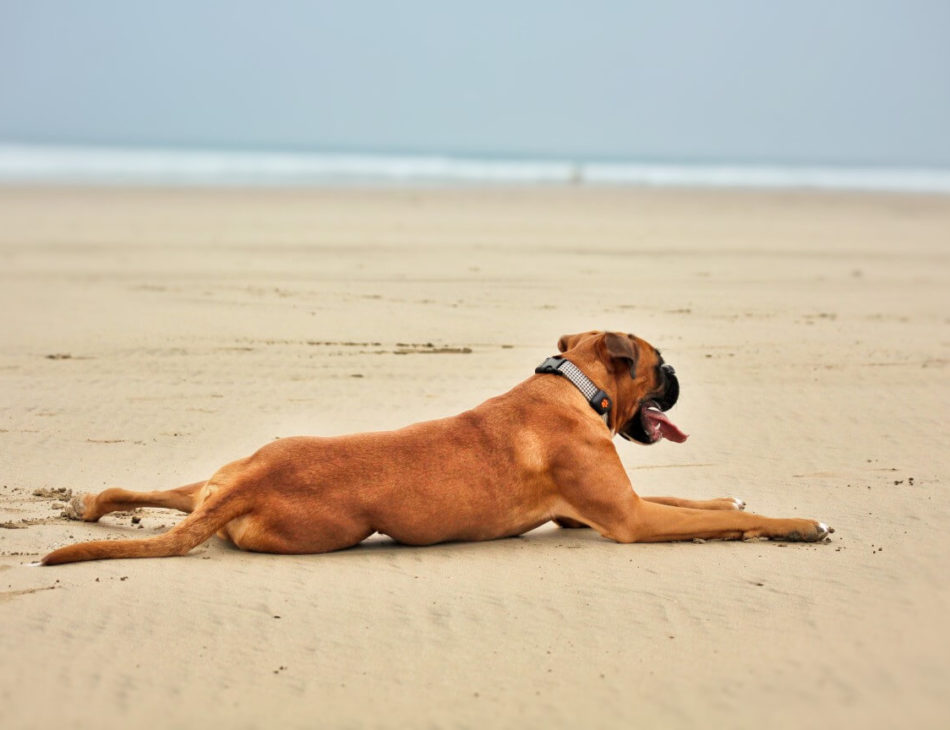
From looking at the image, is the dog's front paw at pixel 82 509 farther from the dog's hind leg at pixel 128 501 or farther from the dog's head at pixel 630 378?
the dog's head at pixel 630 378

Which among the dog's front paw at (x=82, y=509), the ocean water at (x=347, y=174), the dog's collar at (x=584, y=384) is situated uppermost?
the dog's collar at (x=584, y=384)

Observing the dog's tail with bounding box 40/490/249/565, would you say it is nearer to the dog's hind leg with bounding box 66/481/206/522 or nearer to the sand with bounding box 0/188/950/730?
the sand with bounding box 0/188/950/730

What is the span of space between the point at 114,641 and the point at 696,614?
238 cm

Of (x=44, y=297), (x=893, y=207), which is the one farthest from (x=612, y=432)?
(x=893, y=207)

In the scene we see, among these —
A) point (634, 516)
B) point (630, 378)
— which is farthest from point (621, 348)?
point (634, 516)

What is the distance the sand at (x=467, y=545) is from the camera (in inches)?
179

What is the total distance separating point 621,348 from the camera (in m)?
6.55

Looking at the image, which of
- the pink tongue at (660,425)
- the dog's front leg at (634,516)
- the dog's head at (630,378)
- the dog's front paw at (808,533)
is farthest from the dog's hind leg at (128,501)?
the dog's front paw at (808,533)

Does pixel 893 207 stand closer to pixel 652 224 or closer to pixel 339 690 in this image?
pixel 652 224

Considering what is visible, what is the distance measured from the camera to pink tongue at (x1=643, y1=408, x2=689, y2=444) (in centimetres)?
692

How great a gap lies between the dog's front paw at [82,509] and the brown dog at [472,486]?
0.4 inches

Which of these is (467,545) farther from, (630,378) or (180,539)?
(180,539)

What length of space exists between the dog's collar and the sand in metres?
0.68

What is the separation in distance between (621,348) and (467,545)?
1298 millimetres
